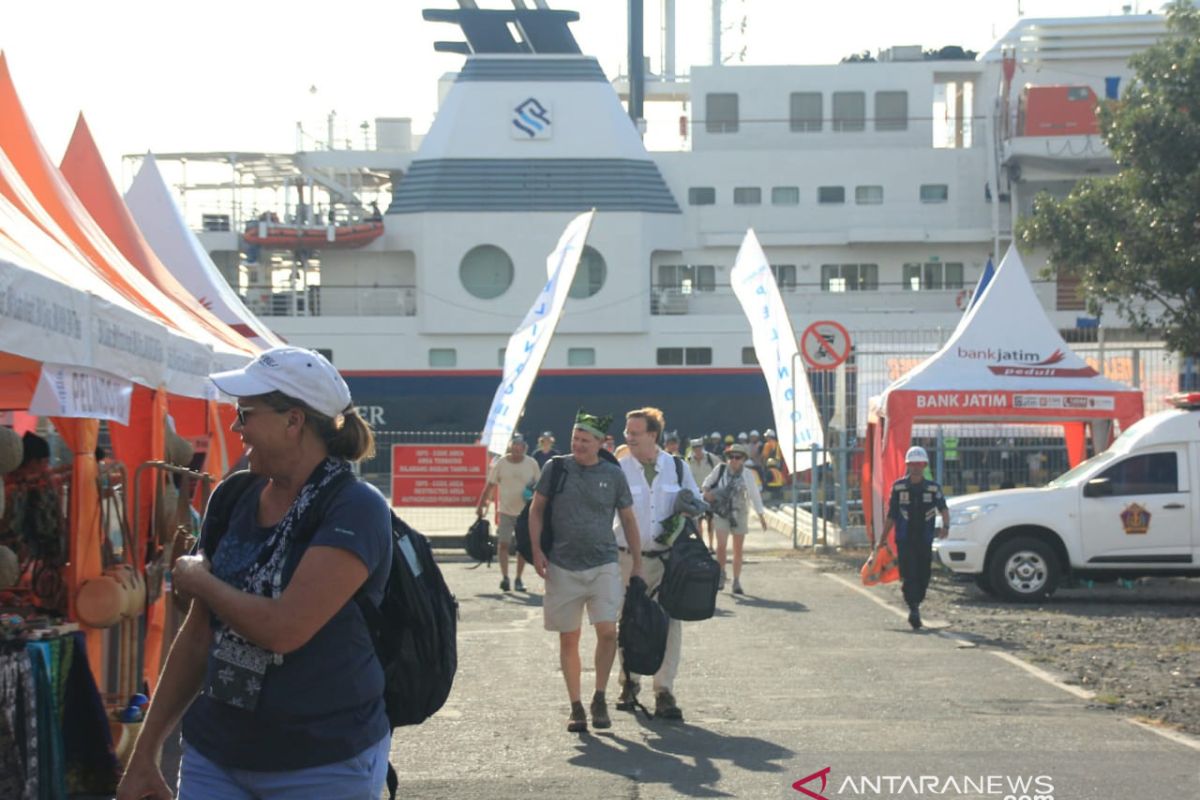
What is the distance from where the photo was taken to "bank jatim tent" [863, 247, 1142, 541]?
59.2 ft

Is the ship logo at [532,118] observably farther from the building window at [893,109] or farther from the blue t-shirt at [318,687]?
the blue t-shirt at [318,687]

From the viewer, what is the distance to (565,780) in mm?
7141

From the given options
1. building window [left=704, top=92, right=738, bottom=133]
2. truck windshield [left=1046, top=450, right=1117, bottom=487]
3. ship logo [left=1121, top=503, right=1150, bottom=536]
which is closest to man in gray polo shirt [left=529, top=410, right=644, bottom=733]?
ship logo [left=1121, top=503, right=1150, bottom=536]

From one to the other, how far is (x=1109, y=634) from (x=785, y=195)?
2651 centimetres

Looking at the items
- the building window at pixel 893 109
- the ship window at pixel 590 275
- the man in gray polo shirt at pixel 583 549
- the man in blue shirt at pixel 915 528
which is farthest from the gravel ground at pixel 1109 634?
the building window at pixel 893 109

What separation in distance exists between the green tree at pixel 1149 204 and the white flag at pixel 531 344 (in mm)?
7499

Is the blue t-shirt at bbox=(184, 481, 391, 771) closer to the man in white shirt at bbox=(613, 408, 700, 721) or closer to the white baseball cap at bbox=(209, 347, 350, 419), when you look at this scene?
the white baseball cap at bbox=(209, 347, 350, 419)

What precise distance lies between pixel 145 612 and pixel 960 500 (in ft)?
30.5

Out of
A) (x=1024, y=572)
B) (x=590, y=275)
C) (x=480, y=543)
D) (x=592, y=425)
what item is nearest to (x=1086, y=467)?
(x=1024, y=572)

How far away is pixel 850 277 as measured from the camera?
126 feet

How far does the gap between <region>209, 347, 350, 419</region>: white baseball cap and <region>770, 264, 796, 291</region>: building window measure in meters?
34.7

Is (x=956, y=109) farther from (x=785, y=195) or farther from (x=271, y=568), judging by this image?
(x=271, y=568)

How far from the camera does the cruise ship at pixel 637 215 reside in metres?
36.6

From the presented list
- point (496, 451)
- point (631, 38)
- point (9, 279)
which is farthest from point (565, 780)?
point (631, 38)
